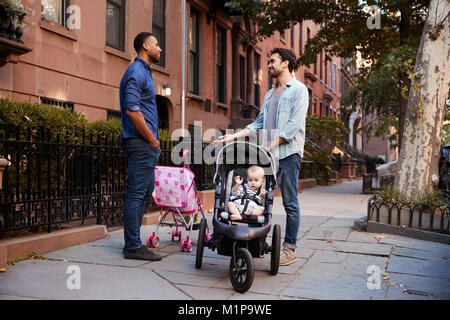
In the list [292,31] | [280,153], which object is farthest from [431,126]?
[292,31]

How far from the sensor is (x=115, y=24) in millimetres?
12203

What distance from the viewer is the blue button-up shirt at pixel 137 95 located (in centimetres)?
480

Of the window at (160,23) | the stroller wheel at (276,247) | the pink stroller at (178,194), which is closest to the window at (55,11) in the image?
the window at (160,23)

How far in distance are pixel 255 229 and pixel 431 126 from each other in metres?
4.78

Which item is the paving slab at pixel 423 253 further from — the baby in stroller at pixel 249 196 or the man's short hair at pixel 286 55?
the man's short hair at pixel 286 55

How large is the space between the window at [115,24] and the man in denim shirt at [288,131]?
26.2ft

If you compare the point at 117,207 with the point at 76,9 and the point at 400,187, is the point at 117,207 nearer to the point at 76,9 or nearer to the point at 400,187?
the point at 400,187

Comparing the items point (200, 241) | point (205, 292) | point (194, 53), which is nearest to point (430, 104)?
point (200, 241)

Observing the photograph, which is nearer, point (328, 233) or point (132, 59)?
point (328, 233)

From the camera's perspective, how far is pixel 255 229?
415 cm

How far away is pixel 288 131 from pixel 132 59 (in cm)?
870

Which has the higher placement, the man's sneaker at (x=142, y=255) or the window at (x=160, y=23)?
the window at (x=160, y=23)

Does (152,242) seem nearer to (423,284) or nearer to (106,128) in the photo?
(106,128)

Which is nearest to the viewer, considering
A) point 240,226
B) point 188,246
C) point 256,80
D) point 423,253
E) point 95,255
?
point 240,226
